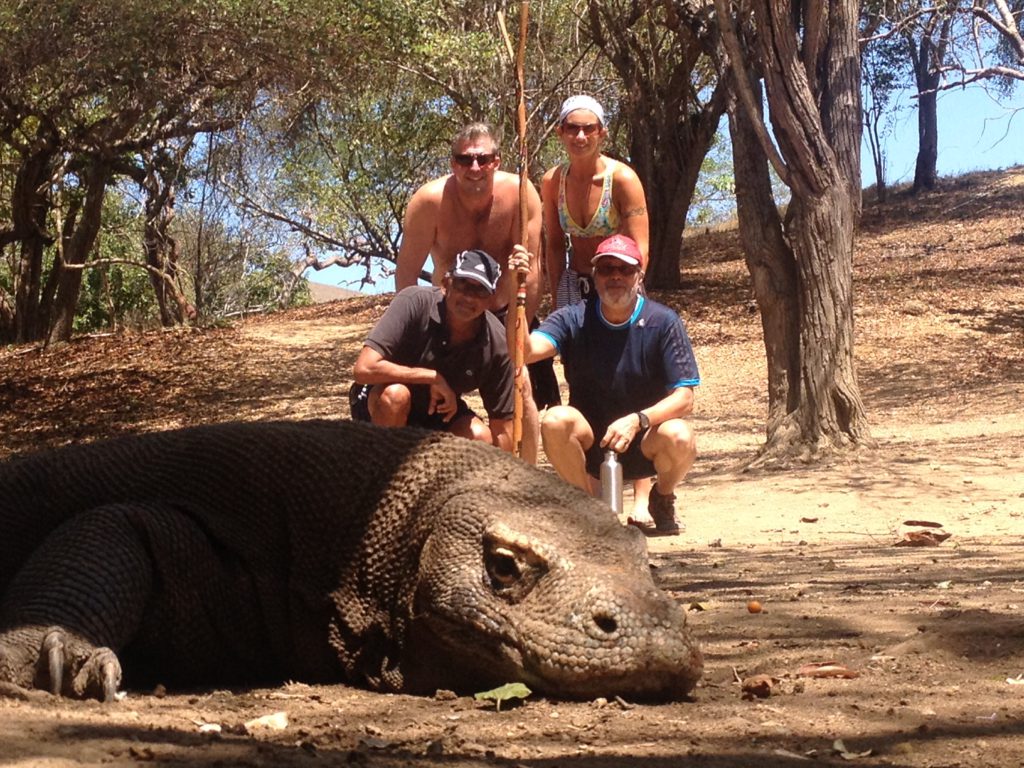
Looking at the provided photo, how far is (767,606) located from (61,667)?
1.97m

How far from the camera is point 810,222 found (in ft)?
26.6

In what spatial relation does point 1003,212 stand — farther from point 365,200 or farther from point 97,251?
point 97,251

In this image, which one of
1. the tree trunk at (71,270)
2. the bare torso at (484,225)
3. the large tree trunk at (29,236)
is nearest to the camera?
the bare torso at (484,225)

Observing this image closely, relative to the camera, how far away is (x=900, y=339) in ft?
46.3

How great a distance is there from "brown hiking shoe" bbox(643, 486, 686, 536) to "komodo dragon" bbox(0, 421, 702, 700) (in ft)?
8.49

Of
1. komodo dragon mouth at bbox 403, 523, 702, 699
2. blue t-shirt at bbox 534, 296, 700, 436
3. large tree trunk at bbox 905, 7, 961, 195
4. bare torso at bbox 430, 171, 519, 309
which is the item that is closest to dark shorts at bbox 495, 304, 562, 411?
Answer: blue t-shirt at bbox 534, 296, 700, 436

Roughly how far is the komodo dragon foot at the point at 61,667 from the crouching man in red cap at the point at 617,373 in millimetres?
2723

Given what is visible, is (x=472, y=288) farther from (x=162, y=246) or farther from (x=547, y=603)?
(x=162, y=246)

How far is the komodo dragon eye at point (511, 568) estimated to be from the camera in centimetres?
271

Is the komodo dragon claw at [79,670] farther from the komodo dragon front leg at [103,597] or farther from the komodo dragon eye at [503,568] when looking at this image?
the komodo dragon eye at [503,568]

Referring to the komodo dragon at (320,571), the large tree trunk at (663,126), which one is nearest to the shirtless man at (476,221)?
the komodo dragon at (320,571)

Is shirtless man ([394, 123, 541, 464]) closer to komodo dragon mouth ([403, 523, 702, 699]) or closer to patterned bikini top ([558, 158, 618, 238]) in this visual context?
patterned bikini top ([558, 158, 618, 238])

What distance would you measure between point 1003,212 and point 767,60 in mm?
15773

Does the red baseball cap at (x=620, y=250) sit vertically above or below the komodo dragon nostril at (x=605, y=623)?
above
